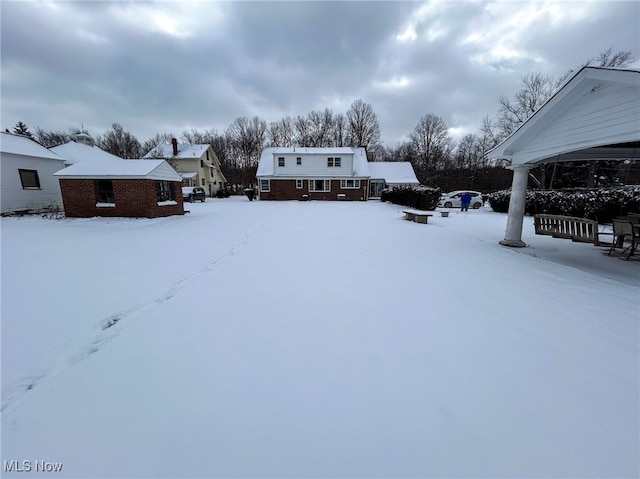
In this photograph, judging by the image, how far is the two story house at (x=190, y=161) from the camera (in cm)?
3372

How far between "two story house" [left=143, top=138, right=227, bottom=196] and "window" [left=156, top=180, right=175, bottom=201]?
1833cm

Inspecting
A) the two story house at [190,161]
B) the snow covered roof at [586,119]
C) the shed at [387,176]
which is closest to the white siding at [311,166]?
the shed at [387,176]

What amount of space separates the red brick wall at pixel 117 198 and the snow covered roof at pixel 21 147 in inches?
226

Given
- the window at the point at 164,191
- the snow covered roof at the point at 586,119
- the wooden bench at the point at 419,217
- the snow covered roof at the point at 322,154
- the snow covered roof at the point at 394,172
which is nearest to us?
the snow covered roof at the point at 586,119

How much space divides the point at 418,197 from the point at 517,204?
10432 mm

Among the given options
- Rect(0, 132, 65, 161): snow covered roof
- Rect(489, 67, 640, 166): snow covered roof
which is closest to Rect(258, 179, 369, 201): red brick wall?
Rect(0, 132, 65, 161): snow covered roof

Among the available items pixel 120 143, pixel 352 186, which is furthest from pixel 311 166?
pixel 120 143

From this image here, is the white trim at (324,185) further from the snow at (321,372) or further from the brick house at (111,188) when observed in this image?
the snow at (321,372)

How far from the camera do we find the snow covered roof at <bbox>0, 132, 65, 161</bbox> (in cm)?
1535

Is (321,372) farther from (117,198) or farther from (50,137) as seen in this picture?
(50,137)

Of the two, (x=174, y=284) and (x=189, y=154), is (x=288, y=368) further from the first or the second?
(x=189, y=154)

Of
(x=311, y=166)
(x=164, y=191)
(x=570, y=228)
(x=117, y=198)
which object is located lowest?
(x=570, y=228)

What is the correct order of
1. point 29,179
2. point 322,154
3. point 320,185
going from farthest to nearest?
1. point 320,185
2. point 322,154
3. point 29,179

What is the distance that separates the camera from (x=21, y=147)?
640 inches
